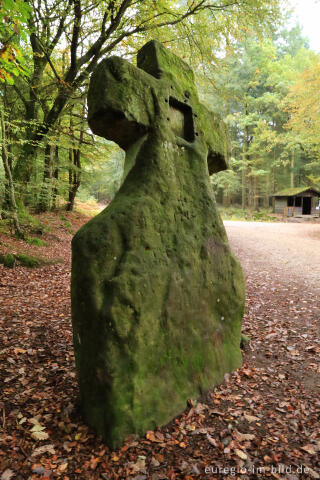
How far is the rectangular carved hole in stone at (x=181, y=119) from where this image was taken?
3581mm

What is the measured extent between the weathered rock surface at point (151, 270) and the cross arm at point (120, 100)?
1cm

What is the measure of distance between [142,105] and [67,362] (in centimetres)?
335

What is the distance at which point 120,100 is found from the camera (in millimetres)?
2844

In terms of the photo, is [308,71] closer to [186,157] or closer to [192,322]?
[186,157]

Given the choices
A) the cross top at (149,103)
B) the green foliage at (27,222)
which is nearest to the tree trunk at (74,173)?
the green foliage at (27,222)

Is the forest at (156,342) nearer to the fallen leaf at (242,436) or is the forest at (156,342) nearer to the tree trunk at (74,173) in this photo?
→ the fallen leaf at (242,436)

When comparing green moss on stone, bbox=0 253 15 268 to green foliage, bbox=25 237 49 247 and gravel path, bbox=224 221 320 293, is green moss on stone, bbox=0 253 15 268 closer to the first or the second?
green foliage, bbox=25 237 49 247

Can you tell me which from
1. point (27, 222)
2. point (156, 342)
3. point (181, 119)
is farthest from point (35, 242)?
point (156, 342)

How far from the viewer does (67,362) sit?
12.3 ft

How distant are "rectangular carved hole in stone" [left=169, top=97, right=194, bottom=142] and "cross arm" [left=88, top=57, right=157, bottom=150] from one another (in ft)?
1.44

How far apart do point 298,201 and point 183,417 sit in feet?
111

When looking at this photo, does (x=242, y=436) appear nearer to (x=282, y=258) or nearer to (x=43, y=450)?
(x=43, y=450)

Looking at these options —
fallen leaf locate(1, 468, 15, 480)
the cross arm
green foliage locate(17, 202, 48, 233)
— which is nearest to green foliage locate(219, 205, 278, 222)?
green foliage locate(17, 202, 48, 233)

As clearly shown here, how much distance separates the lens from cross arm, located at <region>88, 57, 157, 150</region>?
2.81 metres
